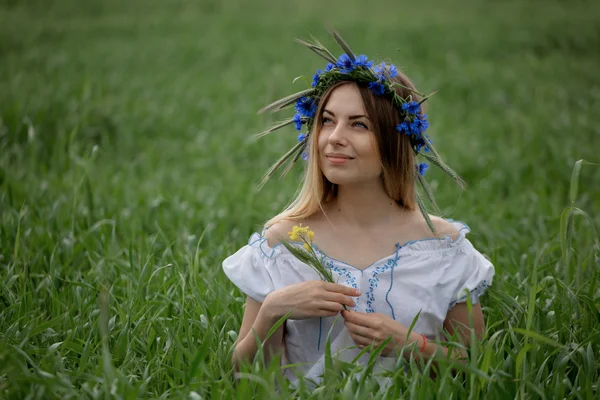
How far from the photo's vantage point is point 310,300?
87.4 inches

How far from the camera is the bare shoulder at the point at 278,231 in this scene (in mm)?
2494

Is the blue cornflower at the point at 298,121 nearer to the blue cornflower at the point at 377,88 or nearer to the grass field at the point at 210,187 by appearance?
the blue cornflower at the point at 377,88

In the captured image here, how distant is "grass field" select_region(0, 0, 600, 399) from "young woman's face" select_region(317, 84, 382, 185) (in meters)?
0.50

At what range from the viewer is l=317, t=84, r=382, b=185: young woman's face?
239 cm

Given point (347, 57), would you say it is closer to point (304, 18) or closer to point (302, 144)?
point (302, 144)

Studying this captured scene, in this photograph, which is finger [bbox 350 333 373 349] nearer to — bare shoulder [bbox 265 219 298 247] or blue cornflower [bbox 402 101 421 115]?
bare shoulder [bbox 265 219 298 247]

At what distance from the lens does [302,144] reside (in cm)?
264

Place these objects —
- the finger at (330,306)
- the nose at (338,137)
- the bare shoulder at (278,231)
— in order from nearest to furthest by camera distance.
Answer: the finger at (330,306) < the nose at (338,137) < the bare shoulder at (278,231)

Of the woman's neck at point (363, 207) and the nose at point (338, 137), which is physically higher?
the nose at point (338, 137)

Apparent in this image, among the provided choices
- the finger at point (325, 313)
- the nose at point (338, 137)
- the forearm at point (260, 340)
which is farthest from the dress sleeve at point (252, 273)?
the nose at point (338, 137)

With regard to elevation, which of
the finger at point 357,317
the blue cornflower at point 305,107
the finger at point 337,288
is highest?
the blue cornflower at point 305,107

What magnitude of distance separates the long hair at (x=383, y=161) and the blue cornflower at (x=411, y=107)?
4 centimetres

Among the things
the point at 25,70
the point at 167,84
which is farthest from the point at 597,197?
the point at 25,70

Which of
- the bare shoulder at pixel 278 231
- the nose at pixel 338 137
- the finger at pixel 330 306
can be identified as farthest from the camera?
the bare shoulder at pixel 278 231
